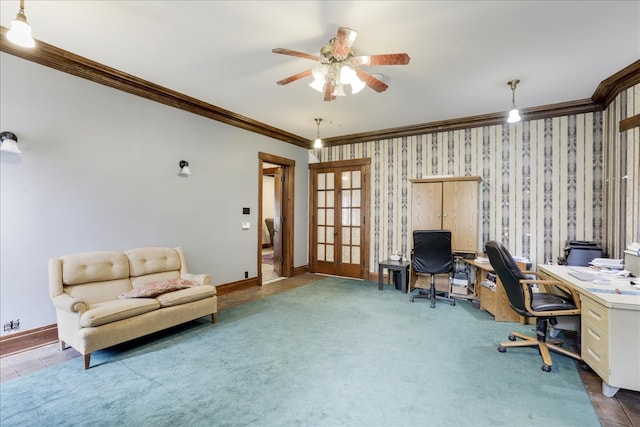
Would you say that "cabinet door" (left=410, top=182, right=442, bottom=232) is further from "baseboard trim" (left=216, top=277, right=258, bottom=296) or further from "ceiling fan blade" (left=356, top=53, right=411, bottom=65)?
"baseboard trim" (left=216, top=277, right=258, bottom=296)

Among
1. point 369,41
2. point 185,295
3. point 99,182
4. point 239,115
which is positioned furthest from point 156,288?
point 369,41

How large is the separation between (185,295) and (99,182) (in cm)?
161

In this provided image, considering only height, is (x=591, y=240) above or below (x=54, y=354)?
above

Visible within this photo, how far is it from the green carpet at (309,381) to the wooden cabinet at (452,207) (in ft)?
4.82

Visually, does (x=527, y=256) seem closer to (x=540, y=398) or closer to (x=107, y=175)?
(x=540, y=398)

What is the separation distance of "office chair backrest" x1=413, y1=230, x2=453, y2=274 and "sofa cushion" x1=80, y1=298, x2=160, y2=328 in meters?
3.41

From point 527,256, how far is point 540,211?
2.30ft

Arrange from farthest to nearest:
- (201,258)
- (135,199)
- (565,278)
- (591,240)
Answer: (201,258)
(591,240)
(135,199)
(565,278)

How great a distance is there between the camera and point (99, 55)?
2.93 meters

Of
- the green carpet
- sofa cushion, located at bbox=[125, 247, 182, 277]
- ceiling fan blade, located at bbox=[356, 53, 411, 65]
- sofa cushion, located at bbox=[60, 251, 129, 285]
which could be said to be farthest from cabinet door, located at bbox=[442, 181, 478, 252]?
sofa cushion, located at bbox=[60, 251, 129, 285]

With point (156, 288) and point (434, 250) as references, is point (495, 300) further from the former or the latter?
point (156, 288)

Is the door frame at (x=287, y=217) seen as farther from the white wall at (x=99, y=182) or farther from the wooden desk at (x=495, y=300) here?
the wooden desk at (x=495, y=300)

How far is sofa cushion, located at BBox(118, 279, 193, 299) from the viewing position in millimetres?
2961

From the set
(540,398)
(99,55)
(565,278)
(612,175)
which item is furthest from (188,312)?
(612,175)
